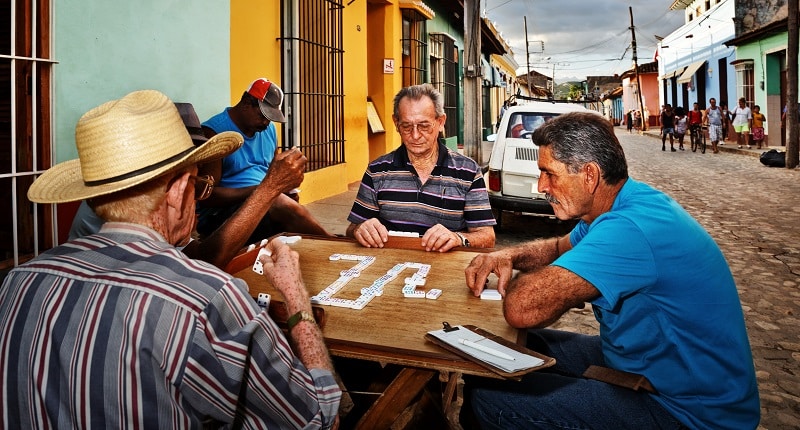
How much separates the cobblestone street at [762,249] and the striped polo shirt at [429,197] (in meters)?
1.46

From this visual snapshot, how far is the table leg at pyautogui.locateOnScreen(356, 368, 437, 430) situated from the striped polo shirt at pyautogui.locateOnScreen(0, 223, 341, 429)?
47cm

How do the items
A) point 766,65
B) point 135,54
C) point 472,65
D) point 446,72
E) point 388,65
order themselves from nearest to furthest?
point 135,54, point 472,65, point 388,65, point 446,72, point 766,65

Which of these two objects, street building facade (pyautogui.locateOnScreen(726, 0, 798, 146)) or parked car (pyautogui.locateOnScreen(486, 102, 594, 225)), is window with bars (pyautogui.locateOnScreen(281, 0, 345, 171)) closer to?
parked car (pyautogui.locateOnScreen(486, 102, 594, 225))

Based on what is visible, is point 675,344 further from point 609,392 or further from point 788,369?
point 788,369

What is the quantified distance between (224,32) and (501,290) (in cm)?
447

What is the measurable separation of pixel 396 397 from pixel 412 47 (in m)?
12.5

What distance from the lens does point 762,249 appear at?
6.82 m

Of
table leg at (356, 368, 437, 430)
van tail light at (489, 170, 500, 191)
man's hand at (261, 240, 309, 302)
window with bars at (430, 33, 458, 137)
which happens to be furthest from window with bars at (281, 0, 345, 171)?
window with bars at (430, 33, 458, 137)

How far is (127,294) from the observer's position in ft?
4.48

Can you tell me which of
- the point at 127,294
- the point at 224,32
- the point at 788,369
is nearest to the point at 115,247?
the point at 127,294

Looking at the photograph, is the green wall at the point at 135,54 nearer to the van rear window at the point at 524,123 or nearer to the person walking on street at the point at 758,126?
the van rear window at the point at 524,123

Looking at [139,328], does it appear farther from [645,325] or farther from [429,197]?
[429,197]

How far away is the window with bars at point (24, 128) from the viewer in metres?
3.52

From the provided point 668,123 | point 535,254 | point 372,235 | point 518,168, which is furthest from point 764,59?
point 372,235
